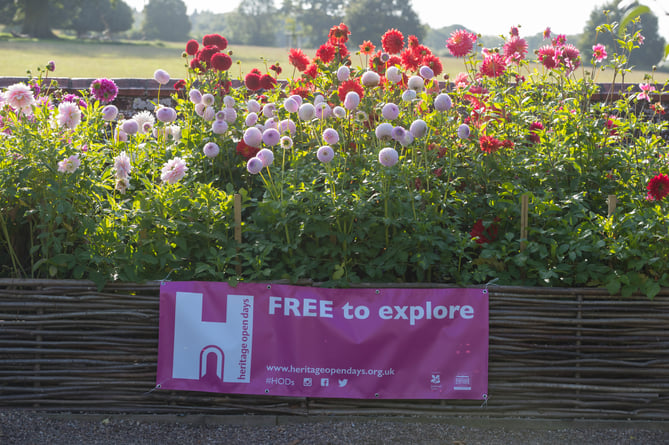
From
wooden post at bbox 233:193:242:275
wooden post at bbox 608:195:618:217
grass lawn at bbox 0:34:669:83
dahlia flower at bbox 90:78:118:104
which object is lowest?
wooden post at bbox 233:193:242:275

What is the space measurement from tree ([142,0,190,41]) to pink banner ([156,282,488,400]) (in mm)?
88856

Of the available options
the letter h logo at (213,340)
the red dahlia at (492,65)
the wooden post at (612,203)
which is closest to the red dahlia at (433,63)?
the red dahlia at (492,65)

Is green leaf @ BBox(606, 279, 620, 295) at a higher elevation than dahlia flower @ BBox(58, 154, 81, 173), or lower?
lower

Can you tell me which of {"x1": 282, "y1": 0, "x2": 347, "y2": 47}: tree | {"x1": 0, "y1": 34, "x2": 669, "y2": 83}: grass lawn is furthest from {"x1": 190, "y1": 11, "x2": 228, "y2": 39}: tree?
{"x1": 0, "y1": 34, "x2": 669, "y2": 83}: grass lawn

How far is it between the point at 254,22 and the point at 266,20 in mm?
2678

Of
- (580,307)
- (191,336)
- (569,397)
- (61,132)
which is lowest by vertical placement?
(569,397)

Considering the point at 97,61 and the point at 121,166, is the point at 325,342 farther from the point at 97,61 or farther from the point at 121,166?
the point at 97,61

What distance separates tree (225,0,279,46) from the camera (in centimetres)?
10331

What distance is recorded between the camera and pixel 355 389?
2.81 meters

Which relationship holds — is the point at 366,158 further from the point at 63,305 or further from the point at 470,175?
the point at 63,305

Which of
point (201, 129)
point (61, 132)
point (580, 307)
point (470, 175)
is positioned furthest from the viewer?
point (201, 129)

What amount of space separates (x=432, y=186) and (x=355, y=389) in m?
1.13

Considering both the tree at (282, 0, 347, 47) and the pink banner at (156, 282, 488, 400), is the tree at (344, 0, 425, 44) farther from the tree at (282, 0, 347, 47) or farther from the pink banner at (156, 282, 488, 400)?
the pink banner at (156, 282, 488, 400)

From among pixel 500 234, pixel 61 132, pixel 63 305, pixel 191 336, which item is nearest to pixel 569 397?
pixel 500 234
